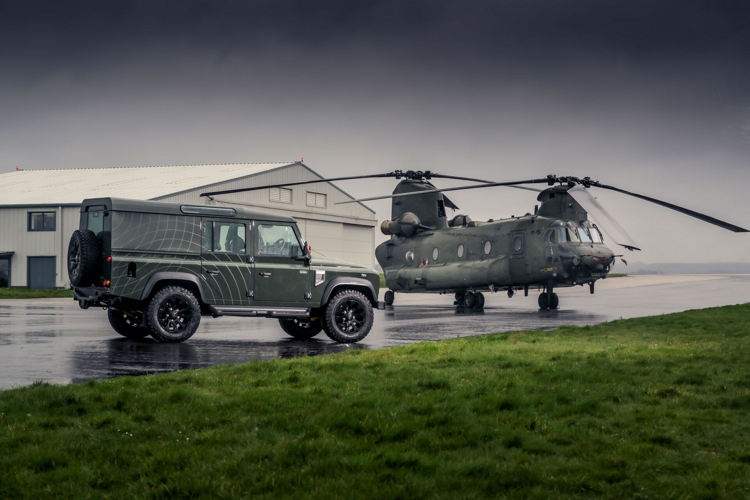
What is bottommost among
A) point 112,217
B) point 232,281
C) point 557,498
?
point 557,498

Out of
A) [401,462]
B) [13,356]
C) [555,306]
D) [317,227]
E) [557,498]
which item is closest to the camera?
[557,498]

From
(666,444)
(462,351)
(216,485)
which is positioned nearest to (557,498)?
(666,444)

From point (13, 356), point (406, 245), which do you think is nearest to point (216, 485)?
point (13, 356)

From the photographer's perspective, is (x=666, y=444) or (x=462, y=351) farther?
(x=462, y=351)

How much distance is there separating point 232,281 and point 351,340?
244cm

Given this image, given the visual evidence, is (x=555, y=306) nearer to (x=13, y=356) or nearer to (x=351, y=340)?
(x=351, y=340)

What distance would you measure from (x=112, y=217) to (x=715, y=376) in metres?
9.45

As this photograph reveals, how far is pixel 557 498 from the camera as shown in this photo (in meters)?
4.36

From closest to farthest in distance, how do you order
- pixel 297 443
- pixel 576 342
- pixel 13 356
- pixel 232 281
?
1. pixel 297 443
2. pixel 13 356
3. pixel 576 342
4. pixel 232 281

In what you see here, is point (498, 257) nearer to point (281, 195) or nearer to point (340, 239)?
point (281, 195)

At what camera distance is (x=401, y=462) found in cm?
500

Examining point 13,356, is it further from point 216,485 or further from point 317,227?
point 317,227

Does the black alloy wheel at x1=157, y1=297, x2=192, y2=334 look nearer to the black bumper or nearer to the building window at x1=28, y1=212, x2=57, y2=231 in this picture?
the black bumper

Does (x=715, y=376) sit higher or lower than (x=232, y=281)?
lower
